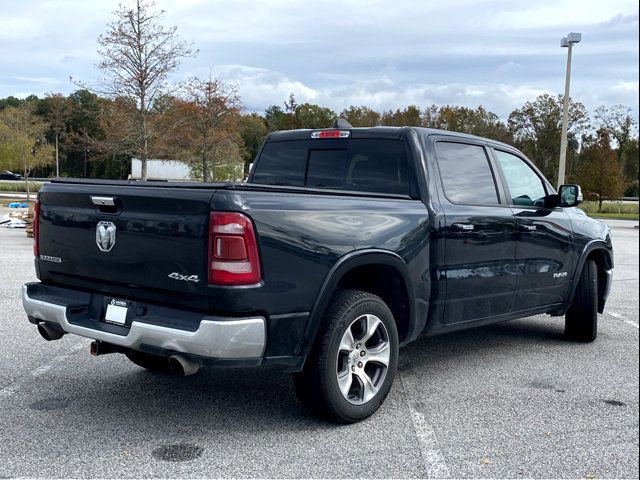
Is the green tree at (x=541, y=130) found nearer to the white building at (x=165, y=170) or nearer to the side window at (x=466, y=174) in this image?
the white building at (x=165, y=170)

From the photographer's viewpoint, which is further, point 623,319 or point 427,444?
point 623,319

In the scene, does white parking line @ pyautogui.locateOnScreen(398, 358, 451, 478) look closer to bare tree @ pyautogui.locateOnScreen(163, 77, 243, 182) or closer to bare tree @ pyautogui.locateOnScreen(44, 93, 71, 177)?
bare tree @ pyautogui.locateOnScreen(163, 77, 243, 182)

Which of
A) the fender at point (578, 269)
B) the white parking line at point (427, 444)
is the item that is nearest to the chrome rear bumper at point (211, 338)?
the white parking line at point (427, 444)

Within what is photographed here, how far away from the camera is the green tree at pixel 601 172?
134ft

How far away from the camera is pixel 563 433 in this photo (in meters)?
4.12

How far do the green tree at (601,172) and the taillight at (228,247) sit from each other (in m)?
41.1

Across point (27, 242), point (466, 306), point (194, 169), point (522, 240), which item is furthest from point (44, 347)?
point (194, 169)

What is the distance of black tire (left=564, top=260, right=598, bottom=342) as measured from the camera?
6473 mm

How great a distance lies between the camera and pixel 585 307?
6.46 m

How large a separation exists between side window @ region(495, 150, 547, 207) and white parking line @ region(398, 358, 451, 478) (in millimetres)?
1976

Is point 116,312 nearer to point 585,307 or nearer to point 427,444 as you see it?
point 427,444

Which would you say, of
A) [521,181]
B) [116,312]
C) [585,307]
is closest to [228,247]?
[116,312]

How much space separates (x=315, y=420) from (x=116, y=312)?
138 cm

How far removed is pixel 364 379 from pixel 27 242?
1269 cm
